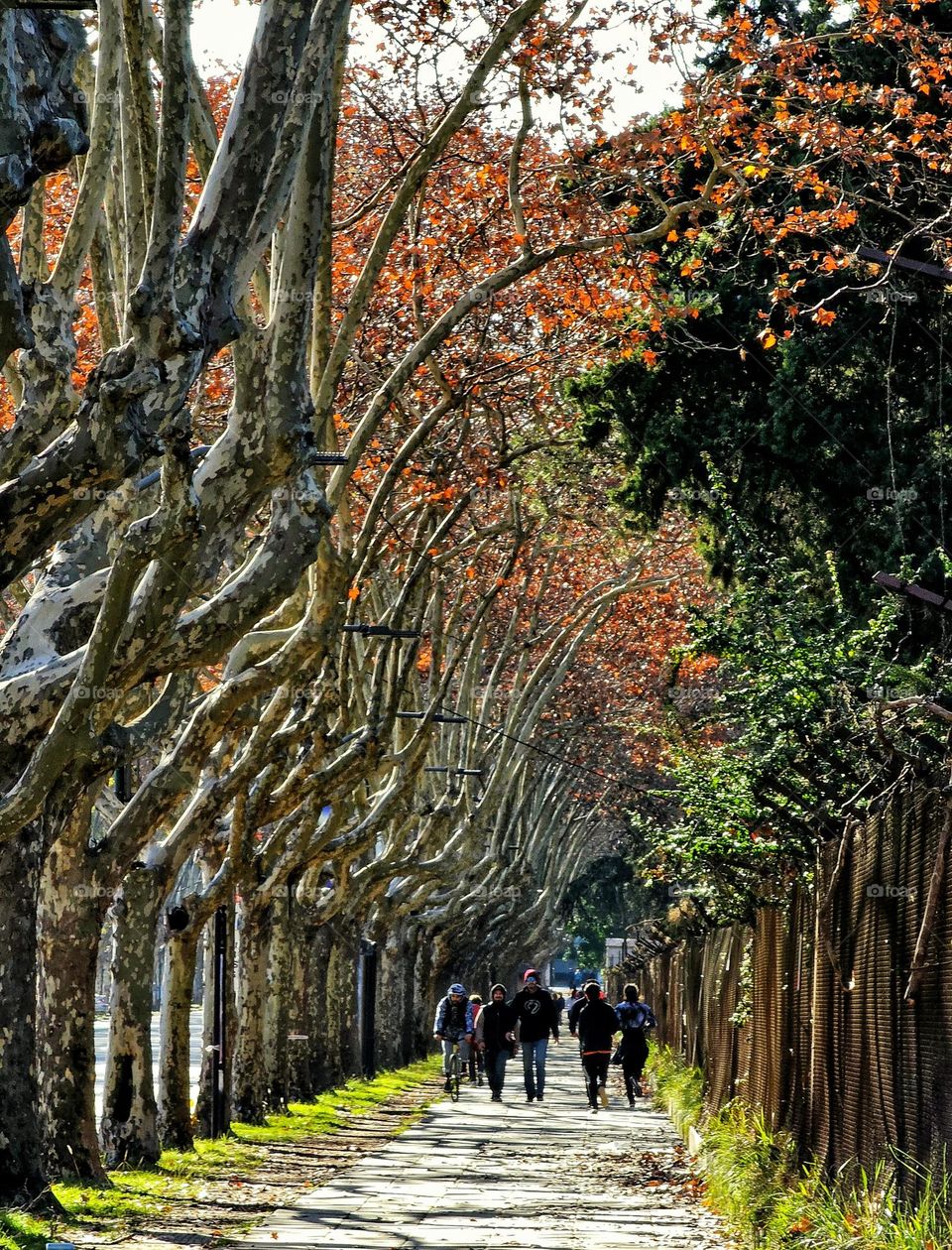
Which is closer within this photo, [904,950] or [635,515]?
[904,950]

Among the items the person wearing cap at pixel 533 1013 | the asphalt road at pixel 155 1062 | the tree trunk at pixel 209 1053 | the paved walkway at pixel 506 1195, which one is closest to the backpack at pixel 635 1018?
the person wearing cap at pixel 533 1013

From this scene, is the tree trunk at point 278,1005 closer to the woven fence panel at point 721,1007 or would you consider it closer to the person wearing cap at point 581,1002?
the person wearing cap at point 581,1002

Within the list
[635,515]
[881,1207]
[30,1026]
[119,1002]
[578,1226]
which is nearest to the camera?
[881,1207]

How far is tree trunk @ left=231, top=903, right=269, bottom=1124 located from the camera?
800 inches

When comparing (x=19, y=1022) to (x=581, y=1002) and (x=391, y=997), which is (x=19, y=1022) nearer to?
(x=581, y=1002)

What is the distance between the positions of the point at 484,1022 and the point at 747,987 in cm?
1217

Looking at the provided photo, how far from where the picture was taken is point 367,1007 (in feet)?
105

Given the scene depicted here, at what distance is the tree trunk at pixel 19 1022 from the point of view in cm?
1152

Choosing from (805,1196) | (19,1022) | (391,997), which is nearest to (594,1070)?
(391,997)

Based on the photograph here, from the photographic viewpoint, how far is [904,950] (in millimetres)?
8594

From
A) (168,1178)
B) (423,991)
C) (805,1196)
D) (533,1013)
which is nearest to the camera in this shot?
(805,1196)

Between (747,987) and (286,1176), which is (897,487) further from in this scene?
(286,1176)

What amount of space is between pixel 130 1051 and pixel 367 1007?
17.5m

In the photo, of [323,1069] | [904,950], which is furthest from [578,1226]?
[323,1069]
